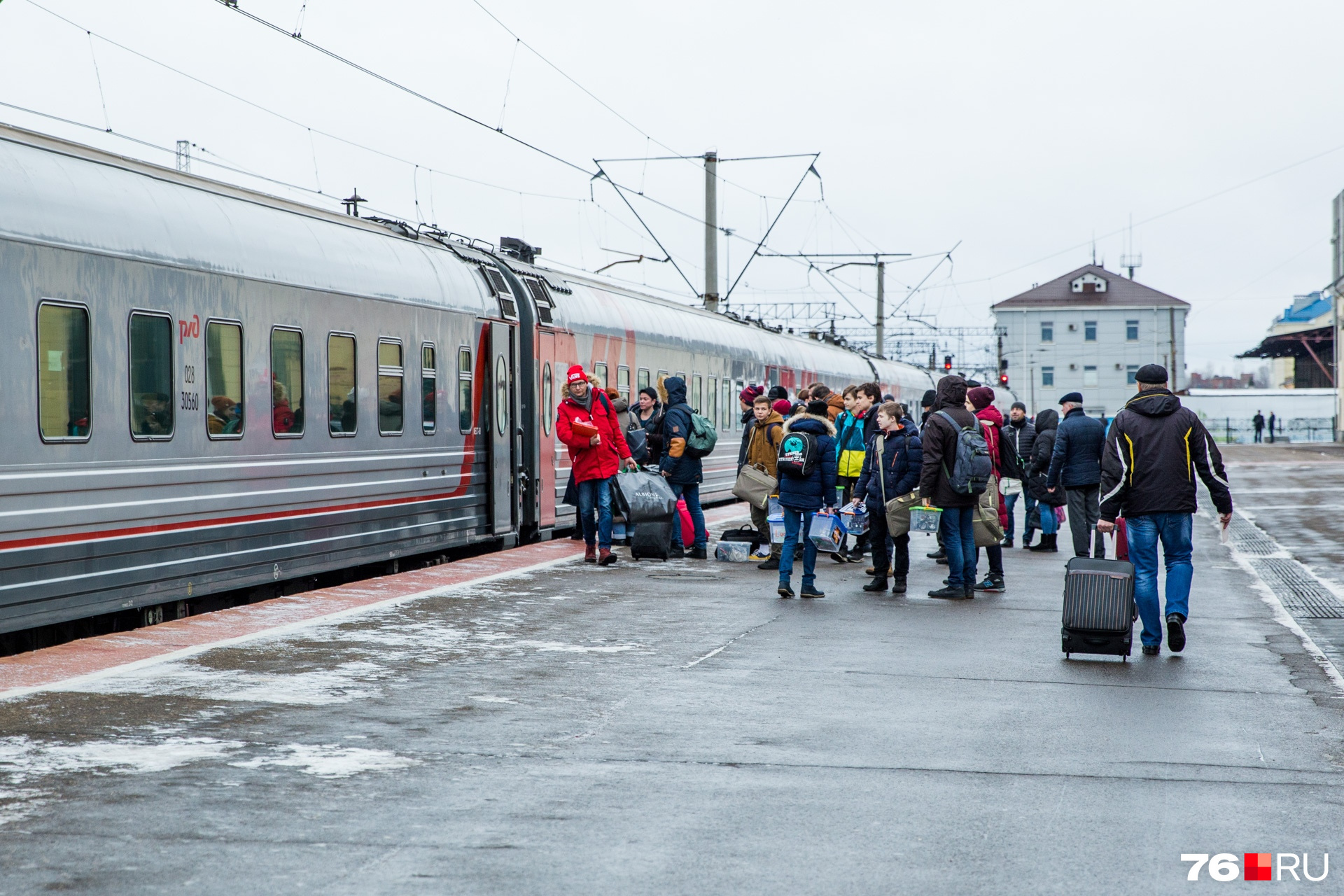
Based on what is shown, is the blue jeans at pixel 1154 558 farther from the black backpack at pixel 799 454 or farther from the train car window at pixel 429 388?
the train car window at pixel 429 388

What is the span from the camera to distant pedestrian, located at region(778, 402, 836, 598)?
1223 cm

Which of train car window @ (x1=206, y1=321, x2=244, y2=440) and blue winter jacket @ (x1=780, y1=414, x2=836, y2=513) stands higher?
train car window @ (x1=206, y1=321, x2=244, y2=440)

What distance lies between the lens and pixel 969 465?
11891 mm

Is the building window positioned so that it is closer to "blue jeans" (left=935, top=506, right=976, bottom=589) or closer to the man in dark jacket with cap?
"blue jeans" (left=935, top=506, right=976, bottom=589)

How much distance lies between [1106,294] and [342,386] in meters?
91.9

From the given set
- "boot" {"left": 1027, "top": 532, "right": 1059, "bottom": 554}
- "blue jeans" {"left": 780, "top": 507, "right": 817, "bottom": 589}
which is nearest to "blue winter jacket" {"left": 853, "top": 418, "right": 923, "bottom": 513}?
"blue jeans" {"left": 780, "top": 507, "right": 817, "bottom": 589}

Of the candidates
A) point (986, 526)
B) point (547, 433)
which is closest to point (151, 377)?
point (986, 526)

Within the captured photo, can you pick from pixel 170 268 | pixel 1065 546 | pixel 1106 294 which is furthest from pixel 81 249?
pixel 1106 294

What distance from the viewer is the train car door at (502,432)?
1559 cm

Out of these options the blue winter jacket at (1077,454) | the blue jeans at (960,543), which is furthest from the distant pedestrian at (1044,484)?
the blue jeans at (960,543)

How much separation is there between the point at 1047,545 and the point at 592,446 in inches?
248

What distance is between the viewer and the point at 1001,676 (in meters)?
8.58

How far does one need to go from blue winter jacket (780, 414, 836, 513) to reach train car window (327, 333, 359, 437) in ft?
11.7

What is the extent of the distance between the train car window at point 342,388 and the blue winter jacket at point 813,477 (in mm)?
3565
